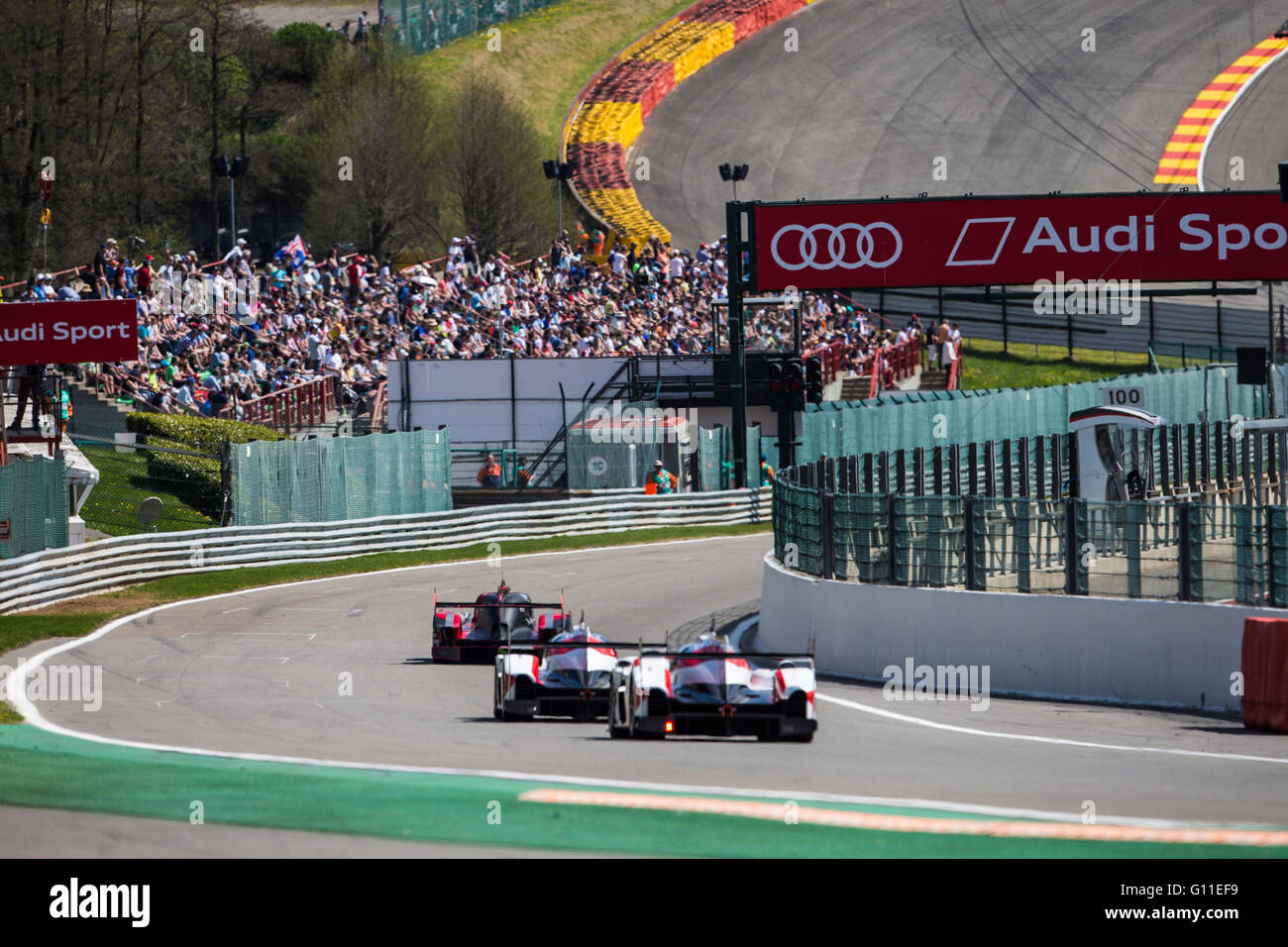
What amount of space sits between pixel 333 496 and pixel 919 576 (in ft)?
53.9

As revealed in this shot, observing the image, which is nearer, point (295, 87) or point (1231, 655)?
point (1231, 655)

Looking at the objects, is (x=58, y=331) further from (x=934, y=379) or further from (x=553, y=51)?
(x=553, y=51)

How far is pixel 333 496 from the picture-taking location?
32969 mm

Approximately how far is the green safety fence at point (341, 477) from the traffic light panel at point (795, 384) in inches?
279

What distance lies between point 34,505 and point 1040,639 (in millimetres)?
15113

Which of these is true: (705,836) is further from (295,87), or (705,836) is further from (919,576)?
(295,87)

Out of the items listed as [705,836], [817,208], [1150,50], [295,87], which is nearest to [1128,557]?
[705,836]

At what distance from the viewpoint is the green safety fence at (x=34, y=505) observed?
25281 millimetres

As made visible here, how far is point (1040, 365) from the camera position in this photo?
51.2m

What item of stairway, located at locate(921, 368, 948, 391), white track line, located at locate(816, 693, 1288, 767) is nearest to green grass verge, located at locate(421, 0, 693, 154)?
stairway, located at locate(921, 368, 948, 391)

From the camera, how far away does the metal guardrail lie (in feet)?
86.6
